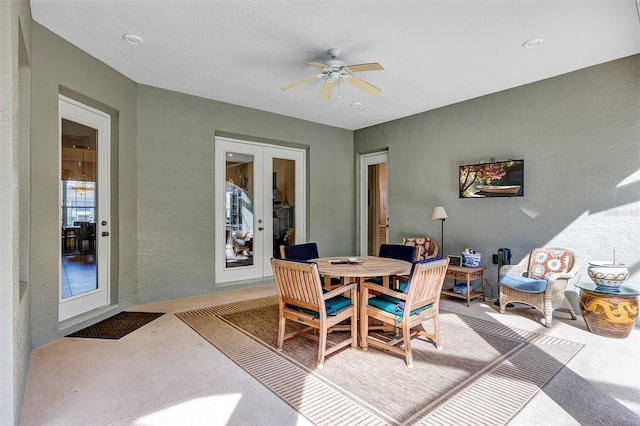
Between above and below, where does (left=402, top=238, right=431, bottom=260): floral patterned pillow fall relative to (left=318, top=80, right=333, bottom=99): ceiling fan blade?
below

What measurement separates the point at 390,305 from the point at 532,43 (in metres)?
2.88

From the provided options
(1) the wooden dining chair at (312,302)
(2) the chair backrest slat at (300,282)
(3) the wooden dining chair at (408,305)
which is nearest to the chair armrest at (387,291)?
(3) the wooden dining chair at (408,305)

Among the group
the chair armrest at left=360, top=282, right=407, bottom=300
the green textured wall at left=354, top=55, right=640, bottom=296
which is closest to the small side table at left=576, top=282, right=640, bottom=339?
the green textured wall at left=354, top=55, right=640, bottom=296

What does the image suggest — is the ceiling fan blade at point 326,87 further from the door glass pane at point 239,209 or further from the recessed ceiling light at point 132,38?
the door glass pane at point 239,209

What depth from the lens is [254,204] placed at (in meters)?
5.78

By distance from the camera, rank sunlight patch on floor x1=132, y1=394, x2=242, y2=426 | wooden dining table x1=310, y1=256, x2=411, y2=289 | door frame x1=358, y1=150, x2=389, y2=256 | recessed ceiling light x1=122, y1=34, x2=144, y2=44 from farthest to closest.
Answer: door frame x1=358, y1=150, x2=389, y2=256, recessed ceiling light x1=122, y1=34, x2=144, y2=44, wooden dining table x1=310, y1=256, x2=411, y2=289, sunlight patch on floor x1=132, y1=394, x2=242, y2=426

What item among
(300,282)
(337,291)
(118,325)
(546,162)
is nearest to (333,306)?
(337,291)

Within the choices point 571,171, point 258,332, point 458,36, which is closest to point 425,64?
point 458,36

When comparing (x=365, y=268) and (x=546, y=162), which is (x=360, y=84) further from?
(x=546, y=162)

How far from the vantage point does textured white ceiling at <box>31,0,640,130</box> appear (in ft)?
9.23

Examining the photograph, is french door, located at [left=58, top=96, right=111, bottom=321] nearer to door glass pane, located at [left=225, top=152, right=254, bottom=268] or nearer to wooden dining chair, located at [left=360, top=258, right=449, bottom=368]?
door glass pane, located at [left=225, top=152, right=254, bottom=268]

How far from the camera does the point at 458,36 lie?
3254 millimetres

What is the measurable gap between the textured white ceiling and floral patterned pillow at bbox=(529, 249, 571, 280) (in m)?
2.15

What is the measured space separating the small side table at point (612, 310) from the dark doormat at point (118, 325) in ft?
15.2
